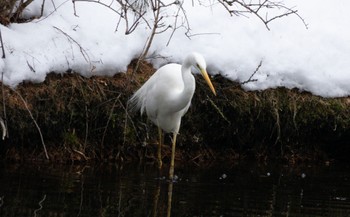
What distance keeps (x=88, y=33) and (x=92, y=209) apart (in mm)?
3504

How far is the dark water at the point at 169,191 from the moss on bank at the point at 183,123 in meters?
0.46

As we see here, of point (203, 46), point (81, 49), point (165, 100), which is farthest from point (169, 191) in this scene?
point (203, 46)

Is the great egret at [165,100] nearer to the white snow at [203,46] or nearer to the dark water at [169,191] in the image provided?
the dark water at [169,191]

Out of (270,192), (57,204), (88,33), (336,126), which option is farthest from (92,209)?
(336,126)

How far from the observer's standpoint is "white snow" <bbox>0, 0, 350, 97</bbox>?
9055 millimetres

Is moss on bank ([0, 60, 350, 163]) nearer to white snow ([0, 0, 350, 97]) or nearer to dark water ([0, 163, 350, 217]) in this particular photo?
white snow ([0, 0, 350, 97])

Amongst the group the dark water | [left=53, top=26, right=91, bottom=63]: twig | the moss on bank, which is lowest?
the dark water

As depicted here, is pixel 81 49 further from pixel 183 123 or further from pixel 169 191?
pixel 169 191

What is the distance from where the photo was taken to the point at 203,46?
32.6 feet

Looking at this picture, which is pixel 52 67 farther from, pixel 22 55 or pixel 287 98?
pixel 287 98

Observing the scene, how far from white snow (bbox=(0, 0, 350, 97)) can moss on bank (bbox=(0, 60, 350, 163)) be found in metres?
0.15

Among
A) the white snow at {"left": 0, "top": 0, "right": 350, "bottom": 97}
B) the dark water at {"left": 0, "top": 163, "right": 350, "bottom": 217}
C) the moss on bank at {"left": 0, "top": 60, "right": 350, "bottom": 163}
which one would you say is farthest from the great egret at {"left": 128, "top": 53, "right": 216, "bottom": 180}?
the white snow at {"left": 0, "top": 0, "right": 350, "bottom": 97}

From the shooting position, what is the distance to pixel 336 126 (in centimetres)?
978

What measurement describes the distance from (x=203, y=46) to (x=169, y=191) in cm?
290
